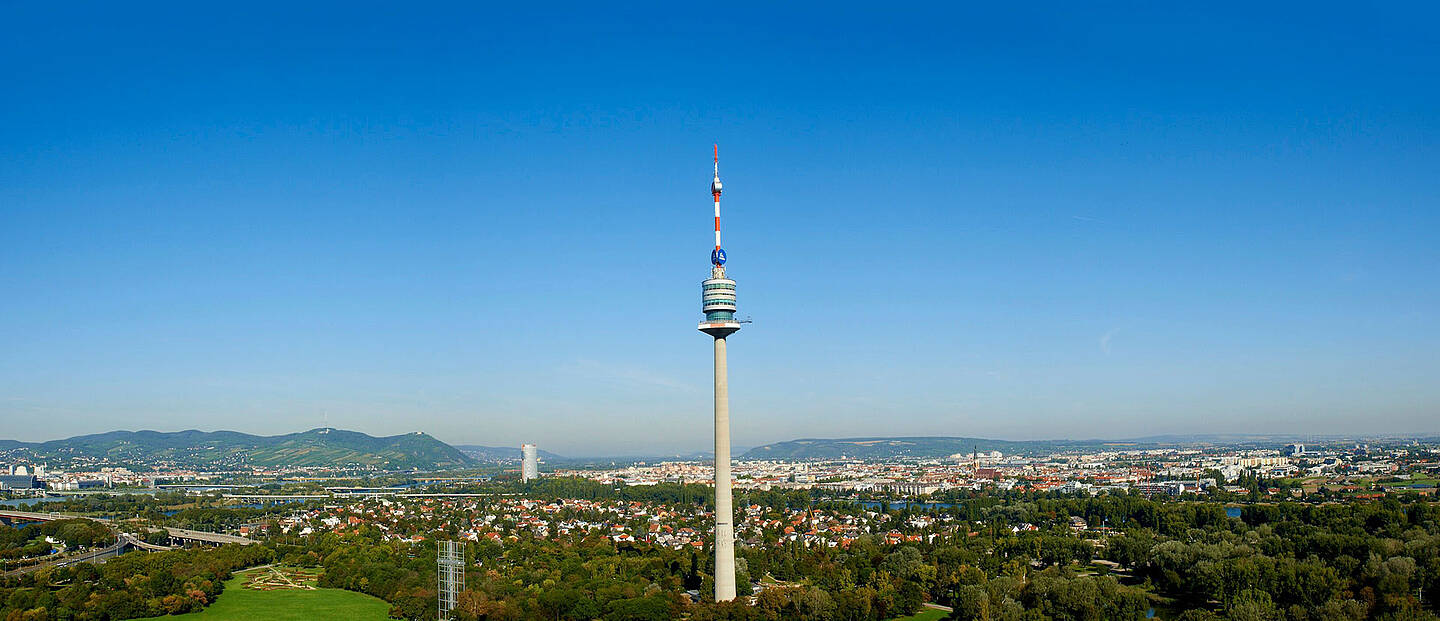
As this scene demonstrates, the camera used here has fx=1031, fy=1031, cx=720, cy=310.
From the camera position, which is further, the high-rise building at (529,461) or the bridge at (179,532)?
the high-rise building at (529,461)

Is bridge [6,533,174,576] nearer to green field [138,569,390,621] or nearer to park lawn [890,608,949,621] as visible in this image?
green field [138,569,390,621]

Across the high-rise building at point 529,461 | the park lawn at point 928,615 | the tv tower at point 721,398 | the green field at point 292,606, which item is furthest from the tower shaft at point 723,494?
the high-rise building at point 529,461

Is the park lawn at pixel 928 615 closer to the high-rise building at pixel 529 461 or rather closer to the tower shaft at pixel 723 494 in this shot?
the tower shaft at pixel 723 494

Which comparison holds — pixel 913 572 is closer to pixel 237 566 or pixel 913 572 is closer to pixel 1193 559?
pixel 1193 559

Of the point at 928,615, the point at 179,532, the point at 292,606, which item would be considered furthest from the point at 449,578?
the point at 179,532

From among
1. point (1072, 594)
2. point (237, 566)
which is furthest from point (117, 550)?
point (1072, 594)

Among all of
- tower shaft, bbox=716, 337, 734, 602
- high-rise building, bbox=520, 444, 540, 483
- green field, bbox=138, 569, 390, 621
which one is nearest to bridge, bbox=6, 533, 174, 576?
green field, bbox=138, 569, 390, 621
